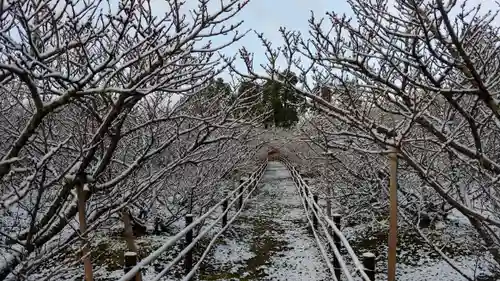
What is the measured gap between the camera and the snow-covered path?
25.2ft

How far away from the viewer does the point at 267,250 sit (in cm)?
940

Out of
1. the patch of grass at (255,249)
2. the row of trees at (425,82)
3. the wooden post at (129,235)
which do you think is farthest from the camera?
the patch of grass at (255,249)

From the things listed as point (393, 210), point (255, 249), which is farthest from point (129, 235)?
point (393, 210)

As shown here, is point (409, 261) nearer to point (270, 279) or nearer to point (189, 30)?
point (270, 279)

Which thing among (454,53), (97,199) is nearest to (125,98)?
(97,199)

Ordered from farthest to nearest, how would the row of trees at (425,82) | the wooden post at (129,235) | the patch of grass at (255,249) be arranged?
1. the patch of grass at (255,249)
2. the wooden post at (129,235)
3. the row of trees at (425,82)

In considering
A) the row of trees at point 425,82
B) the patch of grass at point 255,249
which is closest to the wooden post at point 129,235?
the patch of grass at point 255,249

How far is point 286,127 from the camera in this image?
127 ft

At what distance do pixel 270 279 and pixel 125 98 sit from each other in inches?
180

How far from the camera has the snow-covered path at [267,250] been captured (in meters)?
7.69

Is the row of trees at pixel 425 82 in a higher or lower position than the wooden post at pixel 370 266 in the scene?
higher

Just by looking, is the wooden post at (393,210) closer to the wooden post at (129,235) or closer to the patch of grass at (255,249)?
the patch of grass at (255,249)

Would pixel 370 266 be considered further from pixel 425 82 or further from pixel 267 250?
pixel 267 250

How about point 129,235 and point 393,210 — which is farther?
point 129,235
